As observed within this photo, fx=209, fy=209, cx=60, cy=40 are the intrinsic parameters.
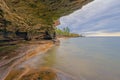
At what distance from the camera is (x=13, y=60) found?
72.5ft

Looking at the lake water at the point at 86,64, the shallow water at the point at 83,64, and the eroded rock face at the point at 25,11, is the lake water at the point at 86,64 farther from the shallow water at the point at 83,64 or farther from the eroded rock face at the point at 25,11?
the eroded rock face at the point at 25,11

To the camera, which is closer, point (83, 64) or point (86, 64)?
point (83, 64)

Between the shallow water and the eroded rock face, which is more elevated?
the eroded rock face

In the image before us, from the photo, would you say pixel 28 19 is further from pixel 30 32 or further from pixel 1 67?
pixel 1 67

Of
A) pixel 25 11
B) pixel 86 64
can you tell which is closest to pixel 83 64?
pixel 86 64

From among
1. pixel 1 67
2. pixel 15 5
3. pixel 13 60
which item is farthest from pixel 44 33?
pixel 1 67

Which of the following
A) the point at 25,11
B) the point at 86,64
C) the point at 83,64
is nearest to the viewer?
the point at 83,64

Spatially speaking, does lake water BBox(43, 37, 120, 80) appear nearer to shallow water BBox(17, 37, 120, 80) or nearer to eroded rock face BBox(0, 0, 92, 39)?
shallow water BBox(17, 37, 120, 80)

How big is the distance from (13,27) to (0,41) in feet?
10.2

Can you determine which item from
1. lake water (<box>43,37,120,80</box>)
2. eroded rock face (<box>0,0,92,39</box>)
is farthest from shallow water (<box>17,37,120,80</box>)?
eroded rock face (<box>0,0,92,39</box>)

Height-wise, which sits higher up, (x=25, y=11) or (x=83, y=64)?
(x=25, y=11)

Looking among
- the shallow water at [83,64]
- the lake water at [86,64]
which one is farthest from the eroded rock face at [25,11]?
the lake water at [86,64]

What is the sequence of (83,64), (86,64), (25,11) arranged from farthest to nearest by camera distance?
1. (25,11)
2. (86,64)
3. (83,64)

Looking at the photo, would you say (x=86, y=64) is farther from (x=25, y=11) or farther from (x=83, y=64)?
(x=25, y=11)
